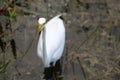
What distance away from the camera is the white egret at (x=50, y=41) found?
3.08m

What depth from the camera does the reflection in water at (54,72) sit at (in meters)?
3.36

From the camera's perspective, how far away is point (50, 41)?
3182mm

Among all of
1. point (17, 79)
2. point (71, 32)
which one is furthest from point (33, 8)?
point (17, 79)

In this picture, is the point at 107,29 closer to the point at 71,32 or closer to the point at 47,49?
the point at 71,32

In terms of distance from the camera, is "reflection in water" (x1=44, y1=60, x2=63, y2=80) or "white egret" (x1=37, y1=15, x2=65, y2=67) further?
"reflection in water" (x1=44, y1=60, x2=63, y2=80)

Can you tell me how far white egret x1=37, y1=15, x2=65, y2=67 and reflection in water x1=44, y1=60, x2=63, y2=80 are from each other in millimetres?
170

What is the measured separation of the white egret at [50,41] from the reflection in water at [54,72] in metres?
0.17

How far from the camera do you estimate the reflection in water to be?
3356 millimetres

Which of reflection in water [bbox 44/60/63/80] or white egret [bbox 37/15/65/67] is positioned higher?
white egret [bbox 37/15/65/67]

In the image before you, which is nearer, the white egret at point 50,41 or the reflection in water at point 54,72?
the white egret at point 50,41

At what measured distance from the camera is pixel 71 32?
12.7 feet

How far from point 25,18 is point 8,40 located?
451 mm

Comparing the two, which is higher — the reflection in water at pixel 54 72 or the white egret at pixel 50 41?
the white egret at pixel 50 41

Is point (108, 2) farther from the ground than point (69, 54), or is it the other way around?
point (108, 2)
